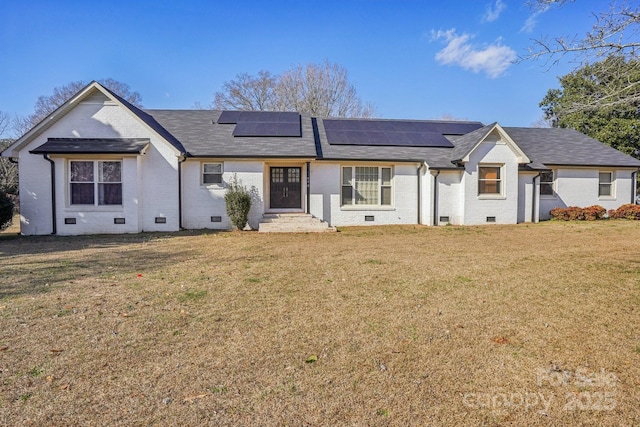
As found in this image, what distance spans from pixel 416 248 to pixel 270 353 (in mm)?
6919

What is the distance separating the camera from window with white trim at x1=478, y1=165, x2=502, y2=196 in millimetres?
15727

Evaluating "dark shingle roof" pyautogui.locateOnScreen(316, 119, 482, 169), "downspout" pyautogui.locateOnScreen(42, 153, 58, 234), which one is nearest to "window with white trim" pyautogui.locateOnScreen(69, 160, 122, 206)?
"downspout" pyautogui.locateOnScreen(42, 153, 58, 234)

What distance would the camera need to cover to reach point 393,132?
18.2 meters

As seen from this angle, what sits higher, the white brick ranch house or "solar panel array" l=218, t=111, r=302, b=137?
"solar panel array" l=218, t=111, r=302, b=137

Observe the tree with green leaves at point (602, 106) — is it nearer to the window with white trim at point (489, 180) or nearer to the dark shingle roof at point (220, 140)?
the window with white trim at point (489, 180)

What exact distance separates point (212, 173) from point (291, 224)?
13.6 ft

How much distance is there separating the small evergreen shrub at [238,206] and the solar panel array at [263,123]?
3.63 m

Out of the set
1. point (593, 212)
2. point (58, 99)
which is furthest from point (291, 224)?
point (58, 99)

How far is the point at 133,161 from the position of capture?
1348cm

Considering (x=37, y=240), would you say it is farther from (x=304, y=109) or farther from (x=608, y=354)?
(x=304, y=109)

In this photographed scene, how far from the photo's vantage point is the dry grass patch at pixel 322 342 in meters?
2.62

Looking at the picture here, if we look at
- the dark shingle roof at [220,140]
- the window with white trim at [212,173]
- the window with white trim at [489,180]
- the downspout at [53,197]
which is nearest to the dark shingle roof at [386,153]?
the dark shingle roof at [220,140]

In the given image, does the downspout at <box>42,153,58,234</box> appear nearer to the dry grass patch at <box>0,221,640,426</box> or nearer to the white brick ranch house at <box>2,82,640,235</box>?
the white brick ranch house at <box>2,82,640,235</box>

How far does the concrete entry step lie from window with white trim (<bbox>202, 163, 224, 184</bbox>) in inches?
103
